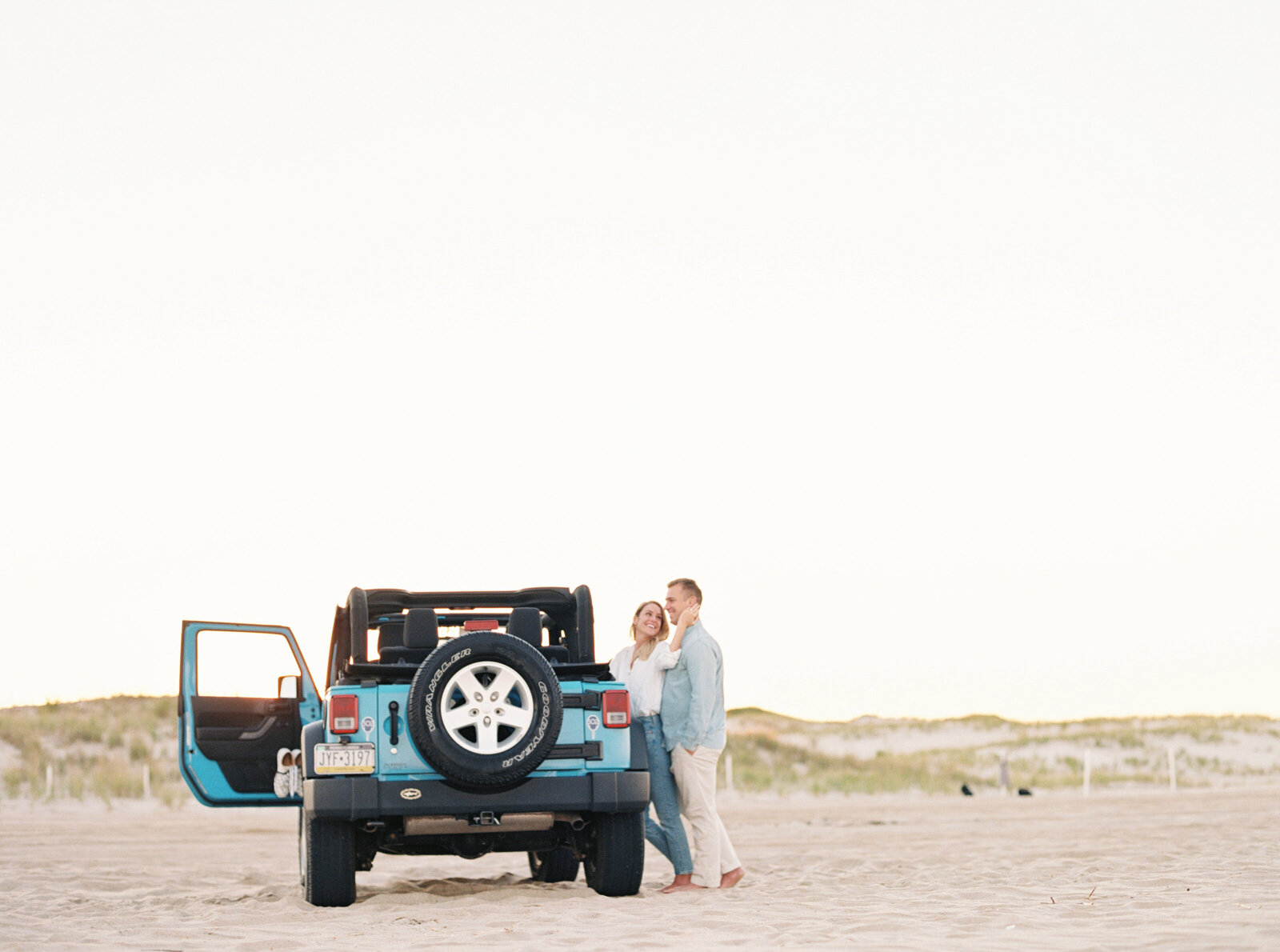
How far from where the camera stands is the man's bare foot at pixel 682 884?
9297 mm

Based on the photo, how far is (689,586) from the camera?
373 inches

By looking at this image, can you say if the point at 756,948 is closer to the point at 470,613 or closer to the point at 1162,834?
the point at 470,613

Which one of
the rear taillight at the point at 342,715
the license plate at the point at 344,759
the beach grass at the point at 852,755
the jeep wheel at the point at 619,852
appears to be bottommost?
the beach grass at the point at 852,755

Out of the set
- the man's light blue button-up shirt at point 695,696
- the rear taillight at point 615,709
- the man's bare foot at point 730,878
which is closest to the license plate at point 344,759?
the rear taillight at point 615,709

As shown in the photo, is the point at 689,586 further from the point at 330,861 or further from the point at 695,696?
the point at 330,861

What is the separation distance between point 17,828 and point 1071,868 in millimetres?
14656

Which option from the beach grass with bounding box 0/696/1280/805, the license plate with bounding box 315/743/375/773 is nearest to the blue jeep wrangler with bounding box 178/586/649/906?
the license plate with bounding box 315/743/375/773

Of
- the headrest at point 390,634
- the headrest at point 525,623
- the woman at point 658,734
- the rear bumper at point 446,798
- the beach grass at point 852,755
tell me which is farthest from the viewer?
the beach grass at point 852,755

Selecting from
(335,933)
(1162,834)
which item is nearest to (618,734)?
(335,933)

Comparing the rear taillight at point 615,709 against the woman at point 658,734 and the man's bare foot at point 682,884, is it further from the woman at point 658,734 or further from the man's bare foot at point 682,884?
the man's bare foot at point 682,884

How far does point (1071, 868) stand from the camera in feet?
36.9

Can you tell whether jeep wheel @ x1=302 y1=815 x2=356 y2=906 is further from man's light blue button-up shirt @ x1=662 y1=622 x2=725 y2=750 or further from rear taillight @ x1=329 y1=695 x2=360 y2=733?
man's light blue button-up shirt @ x1=662 y1=622 x2=725 y2=750

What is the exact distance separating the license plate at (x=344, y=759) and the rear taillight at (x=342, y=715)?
9cm

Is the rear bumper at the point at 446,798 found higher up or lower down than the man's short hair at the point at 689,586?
lower down
